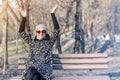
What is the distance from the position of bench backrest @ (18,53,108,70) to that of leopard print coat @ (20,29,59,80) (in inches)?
23.7

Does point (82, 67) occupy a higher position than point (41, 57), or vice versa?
point (41, 57)

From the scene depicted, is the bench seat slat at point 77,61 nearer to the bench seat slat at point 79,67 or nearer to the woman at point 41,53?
the bench seat slat at point 79,67

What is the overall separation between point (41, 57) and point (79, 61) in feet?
3.41

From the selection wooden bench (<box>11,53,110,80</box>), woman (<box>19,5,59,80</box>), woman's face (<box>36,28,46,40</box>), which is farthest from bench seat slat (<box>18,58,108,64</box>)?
woman's face (<box>36,28,46,40</box>)

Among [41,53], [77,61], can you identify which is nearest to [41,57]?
[41,53]

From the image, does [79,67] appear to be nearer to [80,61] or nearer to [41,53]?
[80,61]

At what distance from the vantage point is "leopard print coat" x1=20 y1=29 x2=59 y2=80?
5.82m

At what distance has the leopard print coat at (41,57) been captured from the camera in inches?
229

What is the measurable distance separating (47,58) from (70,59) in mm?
830

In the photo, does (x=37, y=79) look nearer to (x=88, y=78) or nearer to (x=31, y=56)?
(x=31, y=56)

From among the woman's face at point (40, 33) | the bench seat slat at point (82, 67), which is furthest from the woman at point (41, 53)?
the bench seat slat at point (82, 67)

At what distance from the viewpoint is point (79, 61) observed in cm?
647

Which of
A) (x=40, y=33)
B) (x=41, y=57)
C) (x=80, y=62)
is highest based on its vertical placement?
(x=40, y=33)

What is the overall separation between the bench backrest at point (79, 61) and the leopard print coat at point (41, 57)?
1.97 ft
